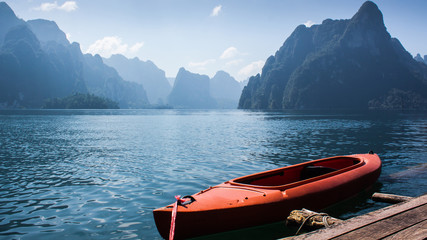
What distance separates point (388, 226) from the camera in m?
4.74

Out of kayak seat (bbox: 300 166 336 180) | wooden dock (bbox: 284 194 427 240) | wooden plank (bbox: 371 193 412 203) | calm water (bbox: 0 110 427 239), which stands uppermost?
wooden dock (bbox: 284 194 427 240)

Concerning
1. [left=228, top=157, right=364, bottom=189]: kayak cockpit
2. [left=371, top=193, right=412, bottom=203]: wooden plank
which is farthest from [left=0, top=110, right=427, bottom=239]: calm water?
[left=228, top=157, right=364, bottom=189]: kayak cockpit

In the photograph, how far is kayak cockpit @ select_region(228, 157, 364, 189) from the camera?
8719mm

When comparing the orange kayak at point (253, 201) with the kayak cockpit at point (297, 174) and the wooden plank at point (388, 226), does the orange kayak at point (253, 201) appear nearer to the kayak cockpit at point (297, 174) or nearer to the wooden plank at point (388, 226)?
the kayak cockpit at point (297, 174)

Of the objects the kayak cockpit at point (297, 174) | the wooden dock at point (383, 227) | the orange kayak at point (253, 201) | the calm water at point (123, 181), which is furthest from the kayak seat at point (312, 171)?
the wooden dock at point (383, 227)

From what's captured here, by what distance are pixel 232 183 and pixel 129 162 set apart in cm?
1145

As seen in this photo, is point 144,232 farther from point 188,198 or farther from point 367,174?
point 367,174

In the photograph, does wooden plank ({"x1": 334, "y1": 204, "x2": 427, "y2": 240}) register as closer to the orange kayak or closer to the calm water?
the orange kayak

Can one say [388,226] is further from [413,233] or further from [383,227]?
[413,233]

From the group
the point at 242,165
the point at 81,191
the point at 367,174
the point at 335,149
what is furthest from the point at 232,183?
the point at 335,149

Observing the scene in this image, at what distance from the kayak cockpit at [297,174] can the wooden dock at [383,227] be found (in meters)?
2.82

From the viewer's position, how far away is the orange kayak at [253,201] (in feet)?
20.6

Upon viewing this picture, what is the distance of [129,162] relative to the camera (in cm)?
1777

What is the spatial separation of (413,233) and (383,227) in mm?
425
